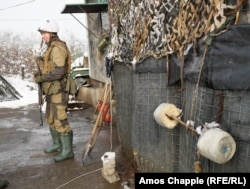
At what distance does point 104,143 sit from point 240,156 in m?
3.91

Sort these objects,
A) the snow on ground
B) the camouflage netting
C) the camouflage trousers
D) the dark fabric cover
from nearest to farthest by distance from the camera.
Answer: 1. the dark fabric cover
2. the camouflage netting
3. the camouflage trousers
4. the snow on ground

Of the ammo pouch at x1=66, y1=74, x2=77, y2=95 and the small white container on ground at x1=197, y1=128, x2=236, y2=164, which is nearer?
the small white container on ground at x1=197, y1=128, x2=236, y2=164

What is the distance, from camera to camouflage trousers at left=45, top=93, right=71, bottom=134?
4.96m

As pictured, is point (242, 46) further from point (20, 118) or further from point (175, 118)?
point (20, 118)

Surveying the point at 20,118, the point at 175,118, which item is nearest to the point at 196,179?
the point at 175,118

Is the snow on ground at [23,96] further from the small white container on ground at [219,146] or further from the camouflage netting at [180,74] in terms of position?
the small white container on ground at [219,146]

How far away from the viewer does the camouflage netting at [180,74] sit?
2.44 m

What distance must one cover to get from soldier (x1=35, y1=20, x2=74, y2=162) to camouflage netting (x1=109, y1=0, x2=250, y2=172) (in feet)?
2.89

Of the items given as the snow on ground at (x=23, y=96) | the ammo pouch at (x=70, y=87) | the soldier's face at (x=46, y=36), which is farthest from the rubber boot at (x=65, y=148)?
the snow on ground at (x=23, y=96)

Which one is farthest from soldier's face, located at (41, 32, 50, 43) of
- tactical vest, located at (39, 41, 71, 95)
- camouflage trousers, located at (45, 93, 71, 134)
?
camouflage trousers, located at (45, 93, 71, 134)

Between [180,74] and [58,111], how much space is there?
2.47 metres

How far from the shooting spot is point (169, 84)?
3.47m

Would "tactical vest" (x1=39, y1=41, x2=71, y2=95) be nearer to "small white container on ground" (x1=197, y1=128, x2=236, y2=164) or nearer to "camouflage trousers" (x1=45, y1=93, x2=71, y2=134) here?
"camouflage trousers" (x1=45, y1=93, x2=71, y2=134)

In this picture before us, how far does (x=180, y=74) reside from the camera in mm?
→ 3197
